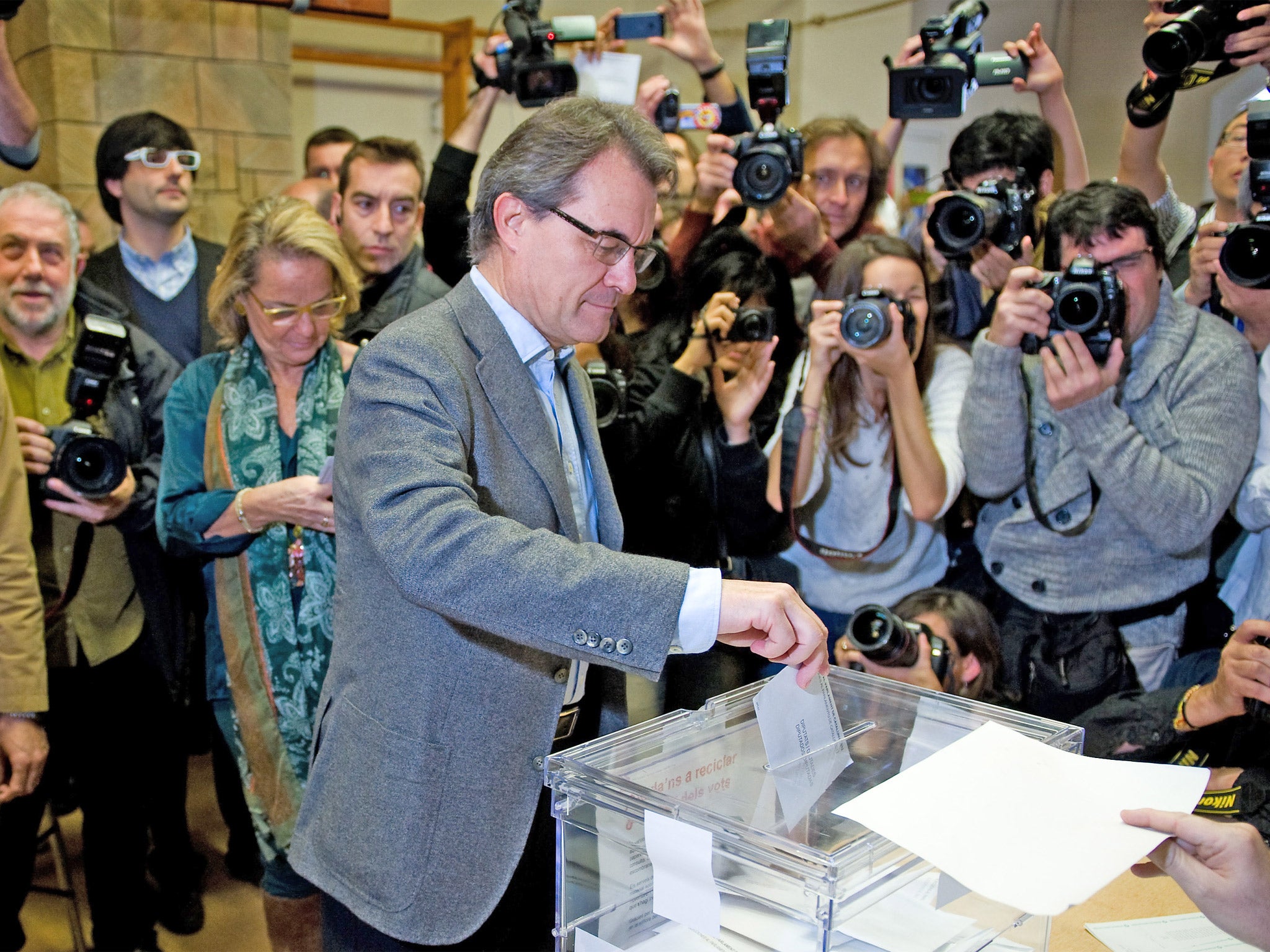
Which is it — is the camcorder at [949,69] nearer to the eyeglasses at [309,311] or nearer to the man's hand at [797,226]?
the man's hand at [797,226]

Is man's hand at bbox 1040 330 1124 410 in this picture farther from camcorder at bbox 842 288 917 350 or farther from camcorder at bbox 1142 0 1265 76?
camcorder at bbox 1142 0 1265 76

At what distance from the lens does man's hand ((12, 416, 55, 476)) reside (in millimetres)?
1979

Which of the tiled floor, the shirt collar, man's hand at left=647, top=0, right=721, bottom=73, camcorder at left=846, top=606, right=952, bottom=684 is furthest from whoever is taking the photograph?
man's hand at left=647, top=0, right=721, bottom=73

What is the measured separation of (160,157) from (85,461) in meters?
0.99

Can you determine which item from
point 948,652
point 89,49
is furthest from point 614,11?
point 89,49

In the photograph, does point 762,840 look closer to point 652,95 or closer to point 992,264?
point 992,264

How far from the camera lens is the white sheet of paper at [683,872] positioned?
35.0 inches

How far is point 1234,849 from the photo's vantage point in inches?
37.1

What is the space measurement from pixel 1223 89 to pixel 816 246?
3.10 ft

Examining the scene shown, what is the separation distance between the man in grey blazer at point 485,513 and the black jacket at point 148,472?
3.46 ft

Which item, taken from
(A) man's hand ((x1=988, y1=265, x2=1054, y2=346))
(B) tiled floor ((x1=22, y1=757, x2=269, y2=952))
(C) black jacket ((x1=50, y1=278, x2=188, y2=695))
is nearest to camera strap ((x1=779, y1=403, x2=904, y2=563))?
(A) man's hand ((x1=988, y1=265, x2=1054, y2=346))

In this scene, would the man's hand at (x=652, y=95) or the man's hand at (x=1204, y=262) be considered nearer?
the man's hand at (x=1204, y=262)

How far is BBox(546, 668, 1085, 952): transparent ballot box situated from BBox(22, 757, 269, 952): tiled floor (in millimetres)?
1597

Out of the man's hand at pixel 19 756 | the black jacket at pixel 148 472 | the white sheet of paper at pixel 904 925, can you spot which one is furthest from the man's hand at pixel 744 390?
the man's hand at pixel 19 756
